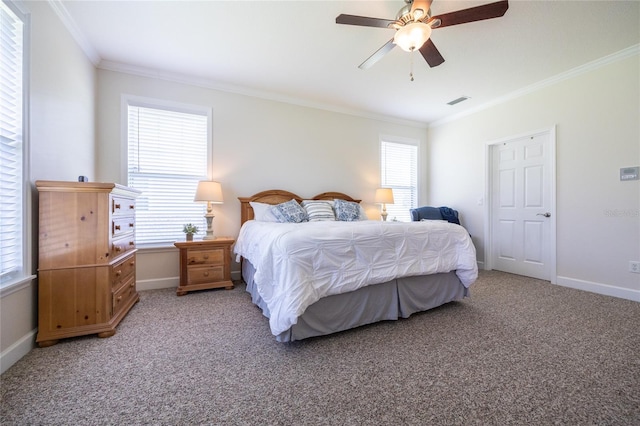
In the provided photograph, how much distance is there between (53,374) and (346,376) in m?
1.72

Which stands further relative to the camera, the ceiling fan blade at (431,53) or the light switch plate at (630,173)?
the light switch plate at (630,173)

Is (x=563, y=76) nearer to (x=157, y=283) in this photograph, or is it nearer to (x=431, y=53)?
(x=431, y=53)

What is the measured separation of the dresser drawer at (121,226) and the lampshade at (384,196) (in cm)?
339

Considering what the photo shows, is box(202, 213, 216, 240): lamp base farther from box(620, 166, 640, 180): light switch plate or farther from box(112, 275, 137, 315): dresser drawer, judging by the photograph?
box(620, 166, 640, 180): light switch plate

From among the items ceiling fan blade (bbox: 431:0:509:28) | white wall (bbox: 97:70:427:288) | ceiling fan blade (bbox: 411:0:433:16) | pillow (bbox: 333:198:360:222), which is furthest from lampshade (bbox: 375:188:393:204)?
ceiling fan blade (bbox: 411:0:433:16)

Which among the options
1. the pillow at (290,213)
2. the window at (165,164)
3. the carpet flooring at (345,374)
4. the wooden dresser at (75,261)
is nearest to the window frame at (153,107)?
the window at (165,164)

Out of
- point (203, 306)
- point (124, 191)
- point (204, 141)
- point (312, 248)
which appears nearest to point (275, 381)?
point (312, 248)

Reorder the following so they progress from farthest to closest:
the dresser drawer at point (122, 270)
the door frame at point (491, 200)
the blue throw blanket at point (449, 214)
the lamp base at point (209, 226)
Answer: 1. the blue throw blanket at point (449, 214)
2. the door frame at point (491, 200)
3. the lamp base at point (209, 226)
4. the dresser drawer at point (122, 270)

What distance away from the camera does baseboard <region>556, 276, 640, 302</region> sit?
8.95 feet

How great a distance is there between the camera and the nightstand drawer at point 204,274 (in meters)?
2.95

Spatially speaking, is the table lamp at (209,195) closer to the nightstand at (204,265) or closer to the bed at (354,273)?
the nightstand at (204,265)

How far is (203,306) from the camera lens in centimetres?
260

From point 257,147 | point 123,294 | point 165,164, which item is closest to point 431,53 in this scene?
point 257,147

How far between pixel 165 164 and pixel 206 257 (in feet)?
4.39
